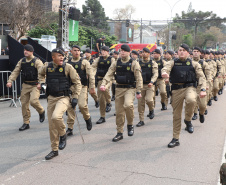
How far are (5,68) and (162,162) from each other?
8.87 m

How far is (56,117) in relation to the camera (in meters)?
5.33

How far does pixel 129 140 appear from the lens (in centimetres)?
677

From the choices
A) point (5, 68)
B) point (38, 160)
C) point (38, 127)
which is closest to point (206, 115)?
point (38, 127)

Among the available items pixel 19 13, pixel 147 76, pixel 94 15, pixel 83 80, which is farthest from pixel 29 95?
pixel 94 15

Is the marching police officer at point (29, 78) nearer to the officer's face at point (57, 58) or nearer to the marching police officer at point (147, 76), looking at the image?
the officer's face at point (57, 58)

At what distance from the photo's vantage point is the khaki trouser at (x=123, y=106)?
6.61m

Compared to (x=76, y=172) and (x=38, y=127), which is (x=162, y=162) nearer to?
(x=76, y=172)

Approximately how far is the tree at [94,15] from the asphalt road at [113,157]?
176ft

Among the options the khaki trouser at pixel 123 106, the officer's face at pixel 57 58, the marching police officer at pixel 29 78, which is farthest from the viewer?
the marching police officer at pixel 29 78

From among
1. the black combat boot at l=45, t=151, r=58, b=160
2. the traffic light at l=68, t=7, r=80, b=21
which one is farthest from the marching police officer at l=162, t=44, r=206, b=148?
the traffic light at l=68, t=7, r=80, b=21

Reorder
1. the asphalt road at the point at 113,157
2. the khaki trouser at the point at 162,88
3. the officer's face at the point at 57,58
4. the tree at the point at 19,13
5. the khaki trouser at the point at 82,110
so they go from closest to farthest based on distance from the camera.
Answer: the asphalt road at the point at 113,157 < the officer's face at the point at 57,58 < the khaki trouser at the point at 82,110 < the khaki trouser at the point at 162,88 < the tree at the point at 19,13

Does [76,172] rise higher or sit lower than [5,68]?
lower

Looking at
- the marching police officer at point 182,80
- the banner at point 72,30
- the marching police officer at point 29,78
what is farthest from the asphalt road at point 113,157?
the banner at point 72,30

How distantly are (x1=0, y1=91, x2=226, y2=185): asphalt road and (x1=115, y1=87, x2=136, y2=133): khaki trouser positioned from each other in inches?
16.1
